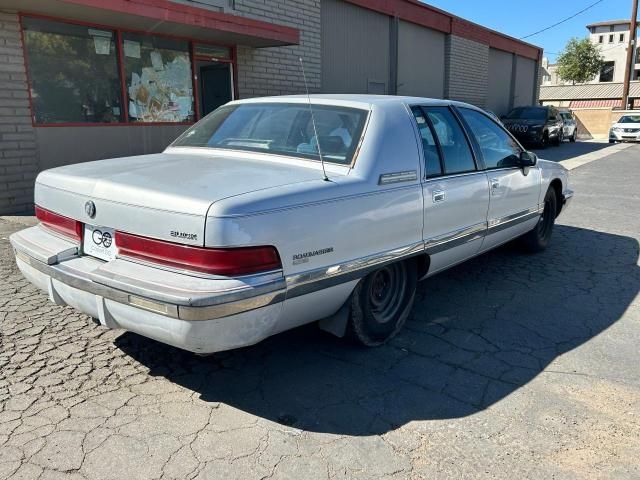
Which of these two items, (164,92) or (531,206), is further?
(164,92)

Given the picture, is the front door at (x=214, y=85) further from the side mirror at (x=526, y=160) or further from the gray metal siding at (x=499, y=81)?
the gray metal siding at (x=499, y=81)

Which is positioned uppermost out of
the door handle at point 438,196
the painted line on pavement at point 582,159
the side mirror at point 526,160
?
the side mirror at point 526,160

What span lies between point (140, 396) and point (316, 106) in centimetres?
220

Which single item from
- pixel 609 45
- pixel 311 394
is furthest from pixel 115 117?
pixel 609 45

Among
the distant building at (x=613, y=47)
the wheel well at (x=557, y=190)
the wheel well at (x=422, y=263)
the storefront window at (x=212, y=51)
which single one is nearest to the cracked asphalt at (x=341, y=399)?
the wheel well at (x=422, y=263)

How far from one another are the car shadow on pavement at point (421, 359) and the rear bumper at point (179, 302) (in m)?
0.57

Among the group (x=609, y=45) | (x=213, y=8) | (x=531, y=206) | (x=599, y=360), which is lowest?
(x=599, y=360)

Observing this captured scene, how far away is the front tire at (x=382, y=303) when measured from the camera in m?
3.45

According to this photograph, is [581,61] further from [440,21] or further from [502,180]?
[502,180]

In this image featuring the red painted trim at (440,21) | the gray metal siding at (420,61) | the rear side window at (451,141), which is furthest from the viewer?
the gray metal siding at (420,61)

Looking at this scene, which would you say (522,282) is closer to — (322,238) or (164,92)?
(322,238)

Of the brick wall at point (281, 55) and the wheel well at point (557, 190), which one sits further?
the brick wall at point (281, 55)

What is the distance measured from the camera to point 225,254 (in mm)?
2566

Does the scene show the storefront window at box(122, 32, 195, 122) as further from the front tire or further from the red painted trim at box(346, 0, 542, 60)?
the front tire
